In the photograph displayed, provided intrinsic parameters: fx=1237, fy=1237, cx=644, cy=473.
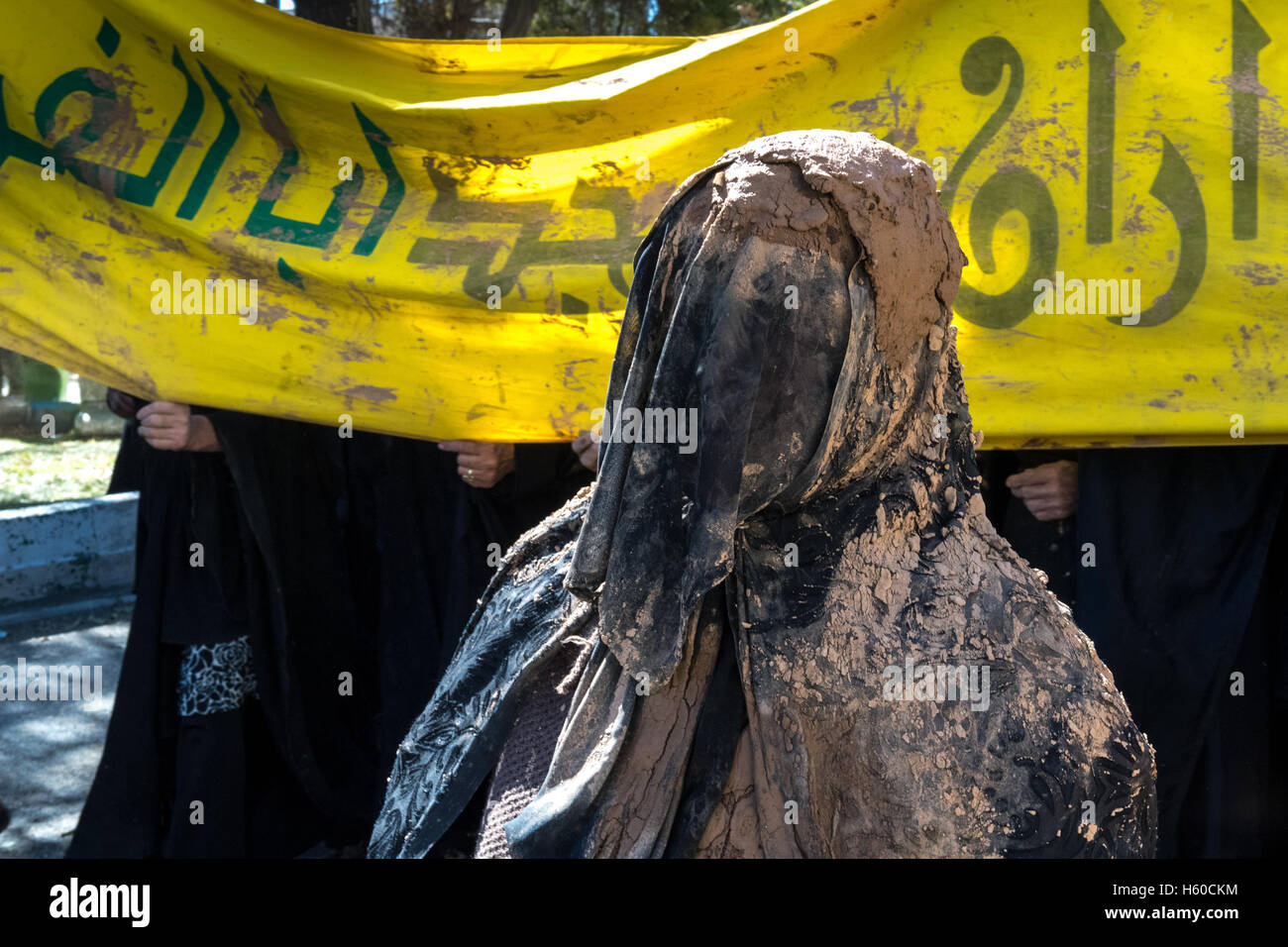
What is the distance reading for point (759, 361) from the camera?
1096 millimetres

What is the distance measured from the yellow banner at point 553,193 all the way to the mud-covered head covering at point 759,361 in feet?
5.30

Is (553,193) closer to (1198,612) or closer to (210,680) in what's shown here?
(210,680)

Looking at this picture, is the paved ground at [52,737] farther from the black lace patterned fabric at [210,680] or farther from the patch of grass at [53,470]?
the patch of grass at [53,470]

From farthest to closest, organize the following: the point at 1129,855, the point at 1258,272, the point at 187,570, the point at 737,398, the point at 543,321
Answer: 1. the point at 187,570
2. the point at 543,321
3. the point at 1258,272
4. the point at 1129,855
5. the point at 737,398

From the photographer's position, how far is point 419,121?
10.1ft

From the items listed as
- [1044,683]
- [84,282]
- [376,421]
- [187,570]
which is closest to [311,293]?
[376,421]

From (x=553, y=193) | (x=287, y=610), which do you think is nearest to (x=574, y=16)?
(x=553, y=193)

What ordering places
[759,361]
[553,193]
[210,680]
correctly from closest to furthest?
[759,361] → [553,193] → [210,680]

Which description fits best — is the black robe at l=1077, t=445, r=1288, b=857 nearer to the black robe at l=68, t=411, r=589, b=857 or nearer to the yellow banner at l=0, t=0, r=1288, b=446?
the yellow banner at l=0, t=0, r=1288, b=446

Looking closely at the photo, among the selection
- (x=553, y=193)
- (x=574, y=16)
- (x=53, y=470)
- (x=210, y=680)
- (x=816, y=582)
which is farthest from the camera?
(x=53, y=470)

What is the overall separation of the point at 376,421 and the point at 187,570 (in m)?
0.88

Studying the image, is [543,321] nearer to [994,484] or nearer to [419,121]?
[419,121]

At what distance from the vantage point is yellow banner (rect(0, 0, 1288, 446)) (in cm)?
261

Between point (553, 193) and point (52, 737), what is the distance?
119 inches
